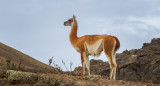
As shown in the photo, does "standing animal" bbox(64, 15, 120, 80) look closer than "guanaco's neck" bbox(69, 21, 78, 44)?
Yes


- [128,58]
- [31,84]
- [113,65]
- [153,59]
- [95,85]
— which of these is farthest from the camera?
[128,58]

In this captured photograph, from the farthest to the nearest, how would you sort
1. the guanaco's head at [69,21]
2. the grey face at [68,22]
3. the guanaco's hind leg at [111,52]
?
1. the grey face at [68,22]
2. the guanaco's head at [69,21]
3. the guanaco's hind leg at [111,52]

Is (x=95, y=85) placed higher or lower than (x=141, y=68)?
lower

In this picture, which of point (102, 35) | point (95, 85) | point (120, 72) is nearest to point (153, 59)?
point (120, 72)

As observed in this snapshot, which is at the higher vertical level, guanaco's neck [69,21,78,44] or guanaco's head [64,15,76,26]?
guanaco's head [64,15,76,26]

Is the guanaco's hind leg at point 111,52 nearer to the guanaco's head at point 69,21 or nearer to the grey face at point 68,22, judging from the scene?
the guanaco's head at point 69,21

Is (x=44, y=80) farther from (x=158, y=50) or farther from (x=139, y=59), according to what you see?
(x=158, y=50)

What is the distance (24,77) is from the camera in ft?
32.0

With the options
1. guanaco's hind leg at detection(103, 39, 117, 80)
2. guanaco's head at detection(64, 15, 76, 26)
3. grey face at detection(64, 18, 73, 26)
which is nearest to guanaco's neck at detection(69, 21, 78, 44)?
guanaco's head at detection(64, 15, 76, 26)

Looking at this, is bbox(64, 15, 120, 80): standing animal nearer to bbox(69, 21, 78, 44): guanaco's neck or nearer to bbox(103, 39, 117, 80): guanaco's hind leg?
bbox(103, 39, 117, 80): guanaco's hind leg

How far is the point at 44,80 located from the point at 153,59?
1556 cm

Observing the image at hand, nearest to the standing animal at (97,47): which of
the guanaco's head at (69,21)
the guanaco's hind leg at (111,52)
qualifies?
the guanaco's hind leg at (111,52)

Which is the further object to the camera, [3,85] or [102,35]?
[102,35]

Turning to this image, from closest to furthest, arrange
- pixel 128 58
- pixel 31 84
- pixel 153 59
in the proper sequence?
1. pixel 31 84
2. pixel 153 59
3. pixel 128 58
